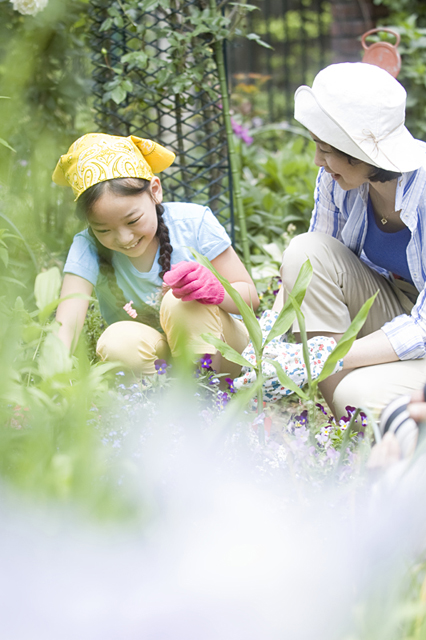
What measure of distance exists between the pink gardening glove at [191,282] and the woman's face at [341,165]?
41 centimetres

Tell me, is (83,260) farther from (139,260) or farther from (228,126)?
(228,126)

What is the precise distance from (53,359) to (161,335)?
1055mm

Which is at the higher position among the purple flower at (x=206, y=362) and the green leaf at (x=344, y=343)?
the green leaf at (x=344, y=343)

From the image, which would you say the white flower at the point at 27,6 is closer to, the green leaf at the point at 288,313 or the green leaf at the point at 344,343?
the green leaf at the point at 288,313

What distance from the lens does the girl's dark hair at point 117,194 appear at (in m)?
1.58

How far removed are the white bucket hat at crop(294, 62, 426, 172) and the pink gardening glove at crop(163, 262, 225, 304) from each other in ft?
1.47

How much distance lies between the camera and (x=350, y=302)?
177cm

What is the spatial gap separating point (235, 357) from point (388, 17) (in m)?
5.41

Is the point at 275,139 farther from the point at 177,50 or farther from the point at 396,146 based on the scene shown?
the point at 396,146

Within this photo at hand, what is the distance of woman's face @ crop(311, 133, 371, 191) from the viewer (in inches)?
59.9

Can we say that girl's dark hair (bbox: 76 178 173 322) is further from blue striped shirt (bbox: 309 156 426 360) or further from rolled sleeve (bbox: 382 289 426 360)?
rolled sleeve (bbox: 382 289 426 360)

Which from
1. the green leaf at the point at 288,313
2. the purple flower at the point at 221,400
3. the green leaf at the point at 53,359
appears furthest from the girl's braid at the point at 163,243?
the green leaf at the point at 53,359

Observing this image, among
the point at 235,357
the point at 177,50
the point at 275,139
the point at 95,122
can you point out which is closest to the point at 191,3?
the point at 177,50

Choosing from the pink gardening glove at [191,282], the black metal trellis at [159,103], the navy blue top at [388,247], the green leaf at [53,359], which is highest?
the black metal trellis at [159,103]
